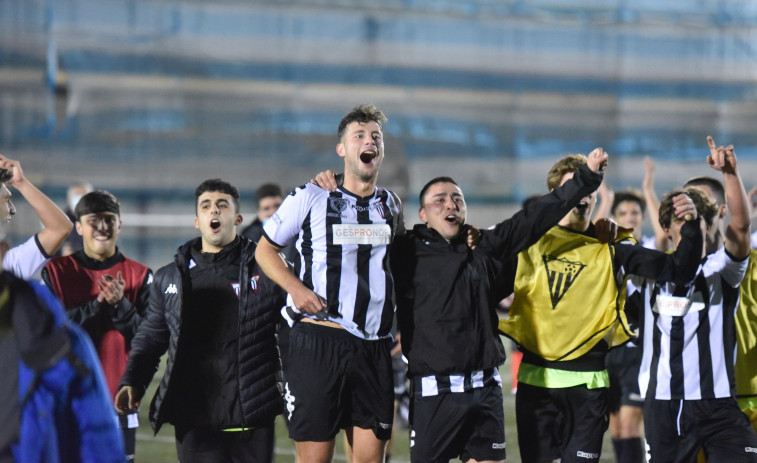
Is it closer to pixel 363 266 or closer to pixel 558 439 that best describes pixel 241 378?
pixel 363 266

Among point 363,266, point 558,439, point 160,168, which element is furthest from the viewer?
point 160,168

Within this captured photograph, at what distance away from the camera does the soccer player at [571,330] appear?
418 cm

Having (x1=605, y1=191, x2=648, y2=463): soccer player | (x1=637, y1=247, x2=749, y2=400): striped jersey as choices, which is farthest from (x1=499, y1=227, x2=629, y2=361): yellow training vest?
(x1=605, y1=191, x2=648, y2=463): soccer player

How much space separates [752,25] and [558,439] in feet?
50.2

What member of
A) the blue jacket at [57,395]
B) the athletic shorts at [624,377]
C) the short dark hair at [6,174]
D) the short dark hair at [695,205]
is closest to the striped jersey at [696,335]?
the short dark hair at [695,205]

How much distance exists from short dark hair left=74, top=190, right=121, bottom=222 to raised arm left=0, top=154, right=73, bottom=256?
63 cm

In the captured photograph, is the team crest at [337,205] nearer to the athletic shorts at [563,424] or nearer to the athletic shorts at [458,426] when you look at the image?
the athletic shorts at [458,426]

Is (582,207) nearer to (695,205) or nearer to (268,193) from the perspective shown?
(695,205)

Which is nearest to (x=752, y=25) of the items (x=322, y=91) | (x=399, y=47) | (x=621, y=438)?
(x=399, y=47)

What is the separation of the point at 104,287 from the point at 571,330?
7.16 feet

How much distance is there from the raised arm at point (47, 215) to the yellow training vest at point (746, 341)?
3.04 m

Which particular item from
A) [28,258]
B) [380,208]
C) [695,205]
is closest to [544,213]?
[380,208]

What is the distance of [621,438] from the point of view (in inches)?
232

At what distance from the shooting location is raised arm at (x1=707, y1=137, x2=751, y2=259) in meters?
4.01
